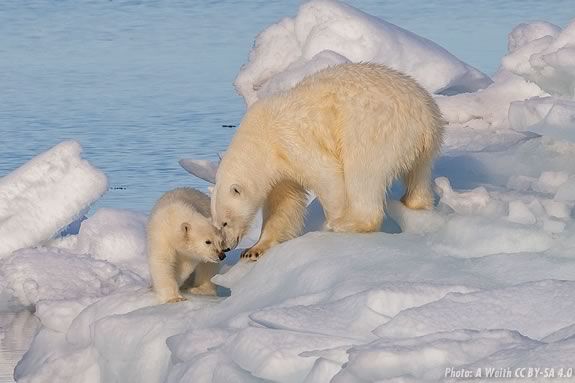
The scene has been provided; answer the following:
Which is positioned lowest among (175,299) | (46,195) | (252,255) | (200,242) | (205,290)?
(46,195)

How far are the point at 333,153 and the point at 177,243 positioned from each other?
90 cm

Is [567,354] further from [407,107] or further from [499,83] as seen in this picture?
[499,83]

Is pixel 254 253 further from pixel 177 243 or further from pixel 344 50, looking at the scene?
pixel 344 50

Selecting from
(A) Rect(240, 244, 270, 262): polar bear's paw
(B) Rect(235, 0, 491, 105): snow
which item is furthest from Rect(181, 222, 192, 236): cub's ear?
(B) Rect(235, 0, 491, 105): snow

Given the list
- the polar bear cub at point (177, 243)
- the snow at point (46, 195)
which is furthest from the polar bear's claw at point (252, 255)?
the snow at point (46, 195)

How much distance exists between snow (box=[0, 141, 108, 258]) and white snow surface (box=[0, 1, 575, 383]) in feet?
0.64

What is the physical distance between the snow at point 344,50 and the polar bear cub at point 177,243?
4185mm

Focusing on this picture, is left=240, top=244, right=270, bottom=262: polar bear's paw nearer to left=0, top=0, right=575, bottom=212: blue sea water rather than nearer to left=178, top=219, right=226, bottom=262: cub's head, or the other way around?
left=178, top=219, right=226, bottom=262: cub's head

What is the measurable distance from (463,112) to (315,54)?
166 cm

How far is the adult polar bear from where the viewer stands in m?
6.68

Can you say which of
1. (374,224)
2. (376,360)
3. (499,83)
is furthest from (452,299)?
(499,83)

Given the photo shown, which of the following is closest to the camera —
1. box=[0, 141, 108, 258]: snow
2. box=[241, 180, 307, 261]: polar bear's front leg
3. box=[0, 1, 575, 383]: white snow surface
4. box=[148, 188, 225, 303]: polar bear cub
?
box=[0, 1, 575, 383]: white snow surface

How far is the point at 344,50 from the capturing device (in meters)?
11.7

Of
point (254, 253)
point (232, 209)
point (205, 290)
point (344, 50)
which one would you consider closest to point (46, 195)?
point (205, 290)
